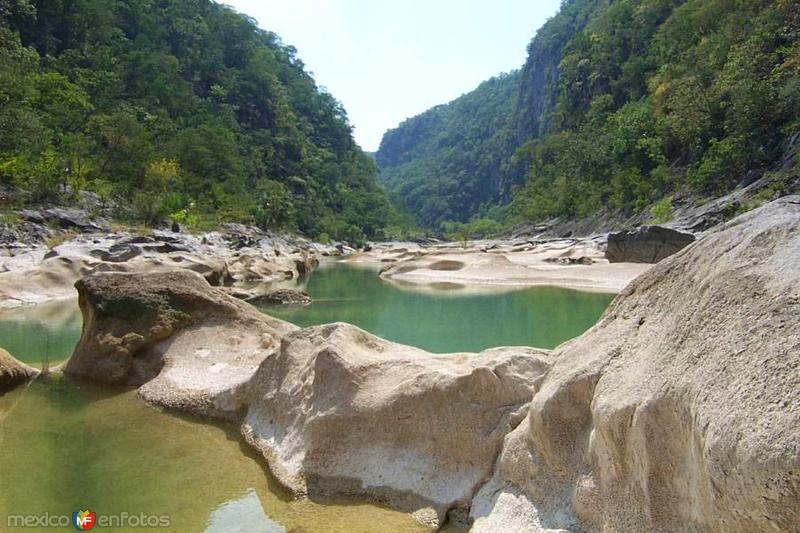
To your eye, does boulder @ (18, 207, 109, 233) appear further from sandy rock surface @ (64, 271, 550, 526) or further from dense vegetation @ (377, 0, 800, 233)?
dense vegetation @ (377, 0, 800, 233)

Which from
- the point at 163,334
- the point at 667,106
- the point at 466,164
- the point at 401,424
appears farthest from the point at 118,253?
the point at 466,164

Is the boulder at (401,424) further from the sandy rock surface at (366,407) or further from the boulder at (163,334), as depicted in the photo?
the boulder at (163,334)

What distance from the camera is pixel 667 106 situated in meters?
42.3

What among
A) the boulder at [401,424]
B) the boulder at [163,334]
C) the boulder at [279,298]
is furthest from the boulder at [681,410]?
the boulder at [279,298]

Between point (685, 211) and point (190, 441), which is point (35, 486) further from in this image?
point (685, 211)

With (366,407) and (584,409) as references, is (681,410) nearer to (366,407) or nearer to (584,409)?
(584,409)

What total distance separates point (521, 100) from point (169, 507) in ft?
414

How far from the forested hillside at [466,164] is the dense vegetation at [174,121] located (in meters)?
35.5

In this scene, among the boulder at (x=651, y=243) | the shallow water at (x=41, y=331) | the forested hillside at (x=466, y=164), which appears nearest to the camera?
the shallow water at (x=41, y=331)

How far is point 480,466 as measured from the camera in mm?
4906

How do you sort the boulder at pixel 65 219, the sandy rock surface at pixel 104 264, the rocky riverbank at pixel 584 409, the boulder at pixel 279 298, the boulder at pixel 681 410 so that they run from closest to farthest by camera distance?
the boulder at pixel 681 410 < the rocky riverbank at pixel 584 409 < the sandy rock surface at pixel 104 264 < the boulder at pixel 279 298 < the boulder at pixel 65 219

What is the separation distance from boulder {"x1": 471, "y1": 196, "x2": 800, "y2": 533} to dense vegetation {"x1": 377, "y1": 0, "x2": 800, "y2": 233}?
23871 mm

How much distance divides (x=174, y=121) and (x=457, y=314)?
53.8 m

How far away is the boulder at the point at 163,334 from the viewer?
27.1ft
